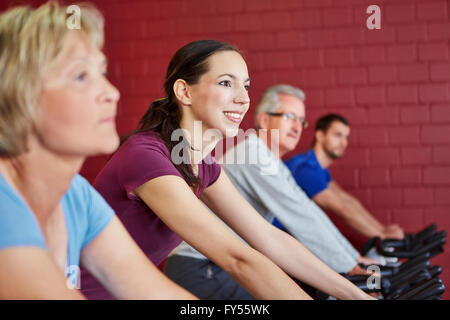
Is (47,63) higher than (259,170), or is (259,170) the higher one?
(47,63)

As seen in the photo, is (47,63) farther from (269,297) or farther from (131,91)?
(131,91)

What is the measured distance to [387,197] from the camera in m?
3.46

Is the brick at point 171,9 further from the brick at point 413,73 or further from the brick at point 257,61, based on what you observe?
the brick at point 413,73

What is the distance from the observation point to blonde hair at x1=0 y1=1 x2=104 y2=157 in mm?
642

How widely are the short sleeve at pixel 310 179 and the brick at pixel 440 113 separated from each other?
903 mm

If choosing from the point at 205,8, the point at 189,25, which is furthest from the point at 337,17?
the point at 189,25

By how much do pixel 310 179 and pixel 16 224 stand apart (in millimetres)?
2570

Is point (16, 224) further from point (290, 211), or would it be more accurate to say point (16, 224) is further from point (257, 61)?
point (257, 61)

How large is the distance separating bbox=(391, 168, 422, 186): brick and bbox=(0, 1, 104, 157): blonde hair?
3.07m

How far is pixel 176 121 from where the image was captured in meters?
1.38

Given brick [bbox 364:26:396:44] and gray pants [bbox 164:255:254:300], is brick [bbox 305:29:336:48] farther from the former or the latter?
gray pants [bbox 164:255:254:300]
